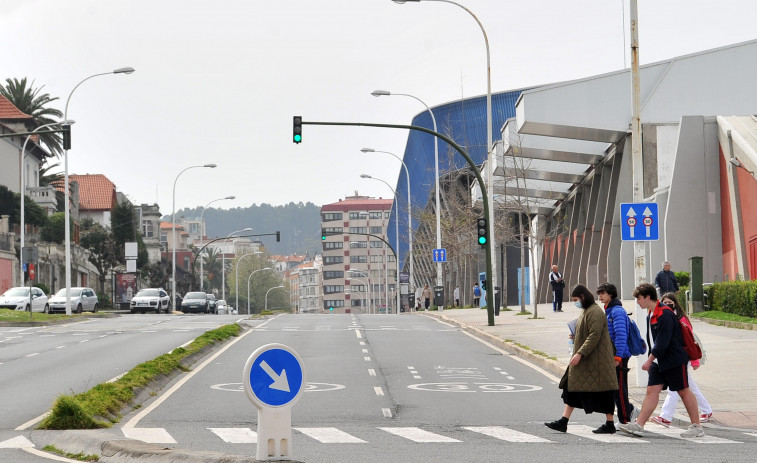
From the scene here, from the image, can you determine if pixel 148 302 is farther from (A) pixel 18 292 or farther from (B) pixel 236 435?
(B) pixel 236 435

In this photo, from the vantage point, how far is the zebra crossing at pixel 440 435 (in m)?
12.5

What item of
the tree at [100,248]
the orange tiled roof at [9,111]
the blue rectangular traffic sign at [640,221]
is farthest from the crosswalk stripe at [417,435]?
the tree at [100,248]

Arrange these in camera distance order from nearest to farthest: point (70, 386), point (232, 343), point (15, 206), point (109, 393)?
1. point (109, 393)
2. point (70, 386)
3. point (232, 343)
4. point (15, 206)

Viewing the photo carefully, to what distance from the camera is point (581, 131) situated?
160 ft

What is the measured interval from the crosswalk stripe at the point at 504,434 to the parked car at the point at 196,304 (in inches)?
2175

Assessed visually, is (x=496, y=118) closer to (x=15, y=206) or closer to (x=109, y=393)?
(x=15, y=206)

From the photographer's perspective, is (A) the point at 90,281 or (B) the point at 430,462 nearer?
(B) the point at 430,462

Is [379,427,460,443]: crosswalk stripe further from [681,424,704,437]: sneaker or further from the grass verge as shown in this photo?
the grass verge

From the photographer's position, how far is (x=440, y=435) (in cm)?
1309

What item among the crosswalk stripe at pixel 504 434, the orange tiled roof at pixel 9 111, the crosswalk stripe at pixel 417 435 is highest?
the orange tiled roof at pixel 9 111

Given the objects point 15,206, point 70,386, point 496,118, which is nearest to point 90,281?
point 15,206

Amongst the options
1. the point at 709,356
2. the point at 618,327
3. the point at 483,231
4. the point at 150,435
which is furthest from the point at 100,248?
the point at 618,327

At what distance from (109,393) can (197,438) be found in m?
3.65

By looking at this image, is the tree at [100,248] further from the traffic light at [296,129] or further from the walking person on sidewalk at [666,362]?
the walking person on sidewalk at [666,362]
